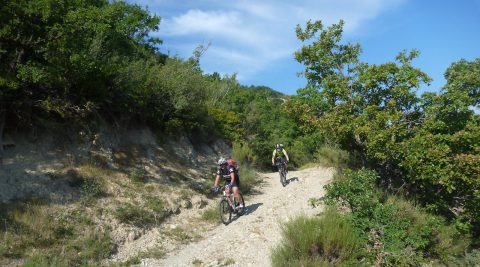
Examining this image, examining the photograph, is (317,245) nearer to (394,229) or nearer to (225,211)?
(394,229)

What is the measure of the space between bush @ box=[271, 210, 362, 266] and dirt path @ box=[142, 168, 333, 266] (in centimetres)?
63

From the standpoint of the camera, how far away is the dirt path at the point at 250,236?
877 centimetres

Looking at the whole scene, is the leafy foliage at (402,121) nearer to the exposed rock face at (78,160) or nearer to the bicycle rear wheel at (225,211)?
the bicycle rear wheel at (225,211)

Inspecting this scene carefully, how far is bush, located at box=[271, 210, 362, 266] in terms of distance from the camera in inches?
311

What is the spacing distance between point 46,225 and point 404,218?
8.04 metres

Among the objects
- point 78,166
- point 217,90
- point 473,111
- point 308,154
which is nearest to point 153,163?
point 78,166

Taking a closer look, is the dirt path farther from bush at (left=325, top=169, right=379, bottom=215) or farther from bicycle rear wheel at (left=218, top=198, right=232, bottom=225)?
bush at (left=325, top=169, right=379, bottom=215)

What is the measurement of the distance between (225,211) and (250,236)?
7.13ft

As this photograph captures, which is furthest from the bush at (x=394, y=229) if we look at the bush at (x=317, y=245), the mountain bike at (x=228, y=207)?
the mountain bike at (x=228, y=207)

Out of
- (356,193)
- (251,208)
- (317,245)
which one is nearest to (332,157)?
(251,208)

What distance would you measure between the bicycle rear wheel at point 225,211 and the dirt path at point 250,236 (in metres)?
0.21

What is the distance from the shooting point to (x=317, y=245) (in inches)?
321

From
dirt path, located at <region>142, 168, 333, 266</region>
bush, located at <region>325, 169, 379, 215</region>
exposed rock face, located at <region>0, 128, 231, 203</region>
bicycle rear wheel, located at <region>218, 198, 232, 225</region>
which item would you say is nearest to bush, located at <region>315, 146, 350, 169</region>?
dirt path, located at <region>142, 168, 333, 266</region>

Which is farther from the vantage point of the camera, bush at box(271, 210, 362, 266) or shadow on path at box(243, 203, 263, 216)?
shadow on path at box(243, 203, 263, 216)
